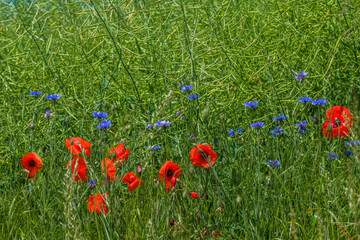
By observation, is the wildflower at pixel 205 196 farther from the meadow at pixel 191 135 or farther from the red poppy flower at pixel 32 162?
the red poppy flower at pixel 32 162

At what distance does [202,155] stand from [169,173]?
15cm

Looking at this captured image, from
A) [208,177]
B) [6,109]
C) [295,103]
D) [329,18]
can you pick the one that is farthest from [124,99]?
[329,18]

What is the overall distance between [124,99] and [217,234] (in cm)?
138

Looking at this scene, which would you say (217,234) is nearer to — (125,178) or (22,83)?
(125,178)

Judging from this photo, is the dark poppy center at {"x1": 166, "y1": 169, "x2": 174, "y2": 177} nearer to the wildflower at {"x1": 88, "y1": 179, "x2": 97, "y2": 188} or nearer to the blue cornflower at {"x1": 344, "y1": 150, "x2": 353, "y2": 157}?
the wildflower at {"x1": 88, "y1": 179, "x2": 97, "y2": 188}

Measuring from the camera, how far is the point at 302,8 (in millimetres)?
3164

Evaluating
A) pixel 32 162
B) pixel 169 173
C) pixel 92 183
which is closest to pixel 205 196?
pixel 169 173

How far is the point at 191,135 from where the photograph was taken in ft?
6.06

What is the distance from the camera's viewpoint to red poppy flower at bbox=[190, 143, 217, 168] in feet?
5.01

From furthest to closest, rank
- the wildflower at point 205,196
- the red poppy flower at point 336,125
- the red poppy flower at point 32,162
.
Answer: the red poppy flower at point 336,125, the red poppy flower at point 32,162, the wildflower at point 205,196

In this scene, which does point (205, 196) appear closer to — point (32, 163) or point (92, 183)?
point (92, 183)

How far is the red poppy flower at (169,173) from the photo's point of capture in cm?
153

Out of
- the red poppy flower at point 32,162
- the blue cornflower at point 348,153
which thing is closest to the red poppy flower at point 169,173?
the red poppy flower at point 32,162

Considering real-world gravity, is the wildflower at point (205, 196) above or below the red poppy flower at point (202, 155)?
below
